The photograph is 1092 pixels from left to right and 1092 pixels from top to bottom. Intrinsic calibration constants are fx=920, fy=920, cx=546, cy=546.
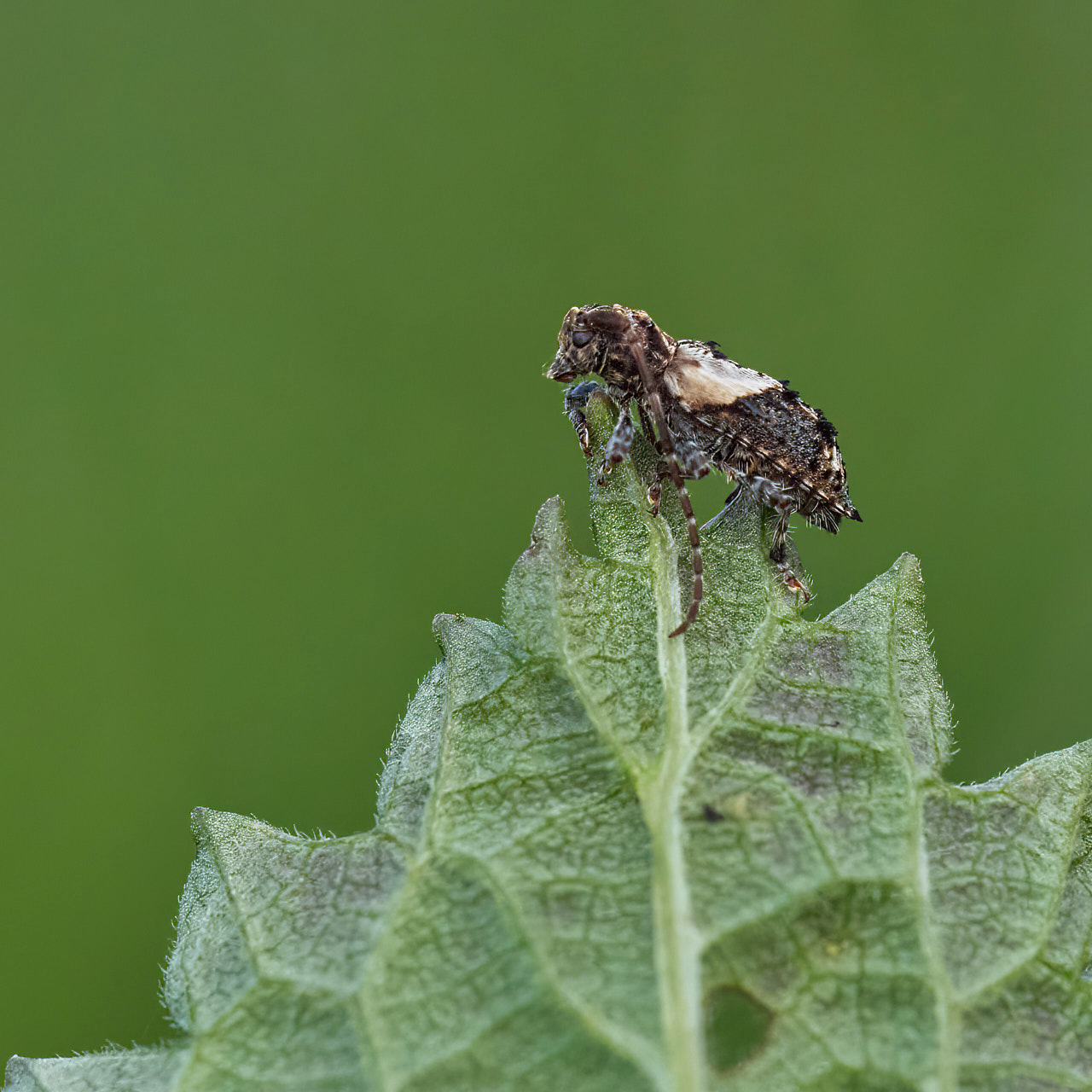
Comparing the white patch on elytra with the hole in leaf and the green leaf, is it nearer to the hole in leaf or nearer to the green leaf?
the green leaf

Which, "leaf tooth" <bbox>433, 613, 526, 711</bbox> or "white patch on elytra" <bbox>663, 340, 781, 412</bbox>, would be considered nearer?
"leaf tooth" <bbox>433, 613, 526, 711</bbox>

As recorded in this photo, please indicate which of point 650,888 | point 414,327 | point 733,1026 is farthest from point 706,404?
point 414,327

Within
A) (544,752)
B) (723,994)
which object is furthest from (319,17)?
(723,994)

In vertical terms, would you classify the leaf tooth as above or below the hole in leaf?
above

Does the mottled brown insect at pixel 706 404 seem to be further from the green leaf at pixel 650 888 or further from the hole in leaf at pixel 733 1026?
the hole in leaf at pixel 733 1026

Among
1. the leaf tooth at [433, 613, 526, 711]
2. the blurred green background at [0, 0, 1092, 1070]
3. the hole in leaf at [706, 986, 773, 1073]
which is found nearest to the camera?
the hole in leaf at [706, 986, 773, 1073]

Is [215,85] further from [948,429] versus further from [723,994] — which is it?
[723,994]

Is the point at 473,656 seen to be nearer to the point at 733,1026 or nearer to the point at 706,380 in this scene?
the point at 733,1026

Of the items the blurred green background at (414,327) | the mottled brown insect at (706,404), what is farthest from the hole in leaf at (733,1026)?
the blurred green background at (414,327)

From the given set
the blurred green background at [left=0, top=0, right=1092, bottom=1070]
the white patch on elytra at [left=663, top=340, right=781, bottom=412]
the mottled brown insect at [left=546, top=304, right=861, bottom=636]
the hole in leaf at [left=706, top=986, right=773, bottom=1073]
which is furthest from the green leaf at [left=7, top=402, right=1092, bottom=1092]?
the blurred green background at [left=0, top=0, right=1092, bottom=1070]
